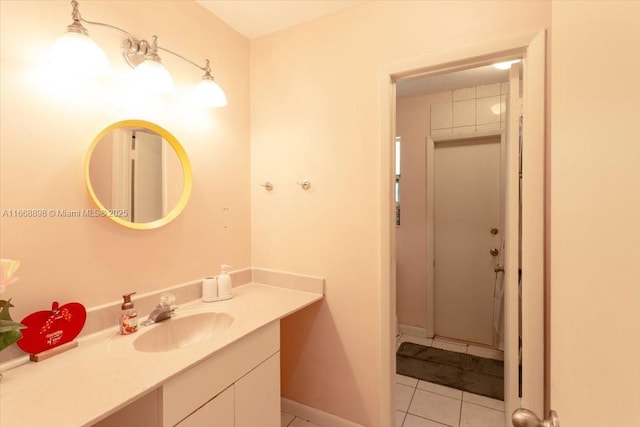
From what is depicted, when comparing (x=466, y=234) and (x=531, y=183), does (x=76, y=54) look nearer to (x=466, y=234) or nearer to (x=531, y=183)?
(x=531, y=183)

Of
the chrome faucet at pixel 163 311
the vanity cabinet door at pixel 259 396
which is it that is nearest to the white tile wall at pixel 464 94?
the vanity cabinet door at pixel 259 396

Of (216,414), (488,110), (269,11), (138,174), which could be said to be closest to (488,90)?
(488,110)

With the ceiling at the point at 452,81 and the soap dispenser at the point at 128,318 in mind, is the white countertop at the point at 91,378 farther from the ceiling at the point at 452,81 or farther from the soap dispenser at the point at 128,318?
the ceiling at the point at 452,81

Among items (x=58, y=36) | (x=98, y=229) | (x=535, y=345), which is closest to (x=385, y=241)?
(x=535, y=345)

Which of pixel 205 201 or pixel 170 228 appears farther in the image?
pixel 205 201

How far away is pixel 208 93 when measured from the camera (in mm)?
1555

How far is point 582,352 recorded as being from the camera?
0.42 meters

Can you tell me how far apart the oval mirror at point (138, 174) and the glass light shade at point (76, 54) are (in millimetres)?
231

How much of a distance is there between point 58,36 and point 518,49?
6.07 ft

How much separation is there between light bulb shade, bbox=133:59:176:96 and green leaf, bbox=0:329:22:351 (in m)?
1.01

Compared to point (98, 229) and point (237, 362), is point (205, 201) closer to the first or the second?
point (98, 229)

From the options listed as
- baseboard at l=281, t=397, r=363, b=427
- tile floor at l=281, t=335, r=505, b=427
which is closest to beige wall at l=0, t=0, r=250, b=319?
baseboard at l=281, t=397, r=363, b=427

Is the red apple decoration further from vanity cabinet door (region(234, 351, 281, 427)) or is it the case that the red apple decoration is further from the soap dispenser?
vanity cabinet door (region(234, 351, 281, 427))

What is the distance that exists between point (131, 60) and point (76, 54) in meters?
0.29
